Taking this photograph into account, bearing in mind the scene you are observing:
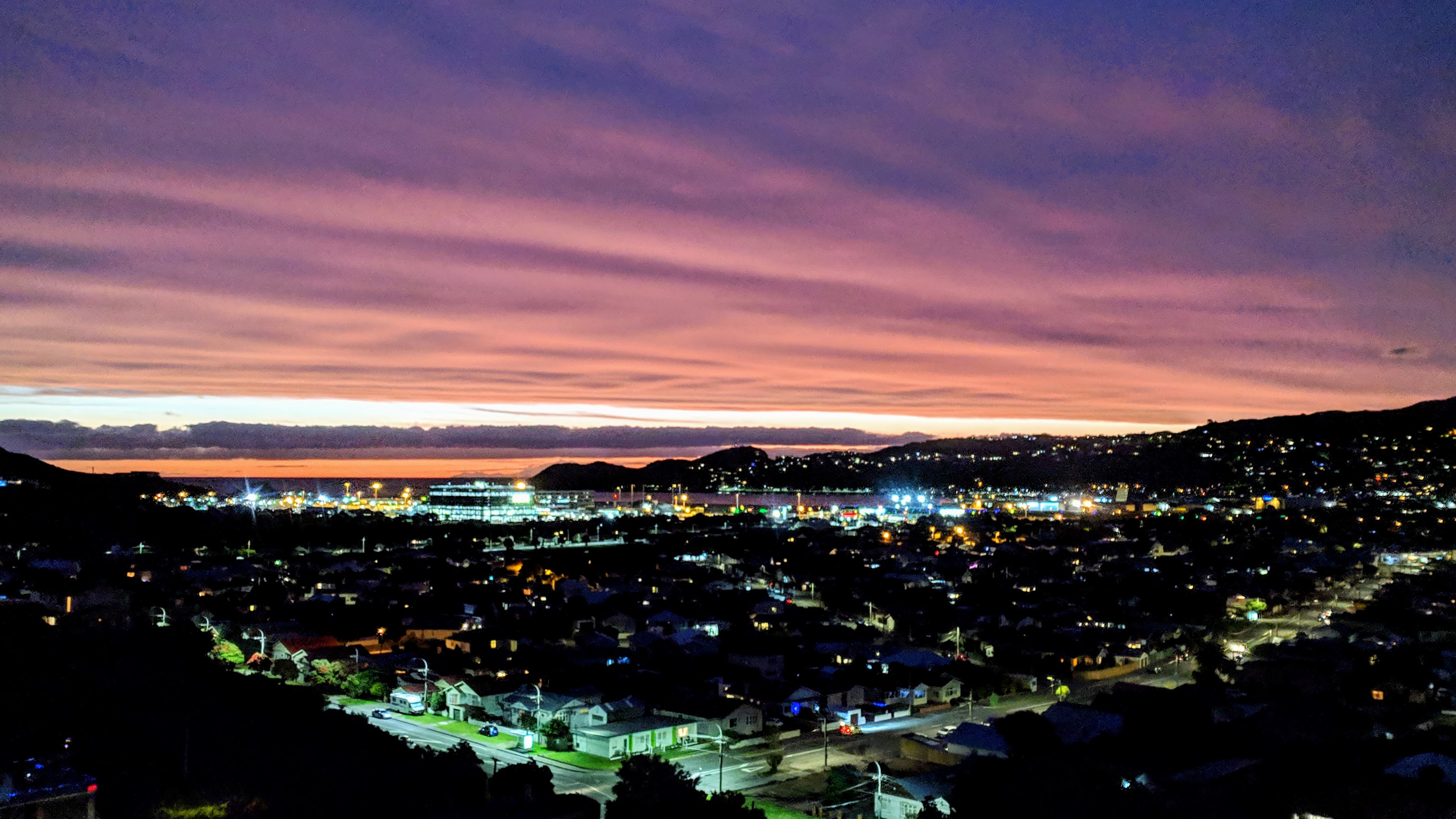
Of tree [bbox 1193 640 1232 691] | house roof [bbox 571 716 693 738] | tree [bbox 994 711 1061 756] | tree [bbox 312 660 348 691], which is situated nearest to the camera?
tree [bbox 994 711 1061 756]

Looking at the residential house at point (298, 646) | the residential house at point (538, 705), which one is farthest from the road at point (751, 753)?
the residential house at point (298, 646)

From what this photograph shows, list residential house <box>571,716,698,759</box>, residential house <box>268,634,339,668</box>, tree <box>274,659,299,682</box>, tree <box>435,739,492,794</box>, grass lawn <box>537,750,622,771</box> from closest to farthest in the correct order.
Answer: tree <box>435,739,492,794</box>
grass lawn <box>537,750,622,771</box>
residential house <box>571,716,698,759</box>
tree <box>274,659,299,682</box>
residential house <box>268,634,339,668</box>

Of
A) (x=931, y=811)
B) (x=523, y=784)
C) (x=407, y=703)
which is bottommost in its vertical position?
(x=407, y=703)

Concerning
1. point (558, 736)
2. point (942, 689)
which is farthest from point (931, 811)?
point (942, 689)

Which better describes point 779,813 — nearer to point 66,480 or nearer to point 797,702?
point 797,702

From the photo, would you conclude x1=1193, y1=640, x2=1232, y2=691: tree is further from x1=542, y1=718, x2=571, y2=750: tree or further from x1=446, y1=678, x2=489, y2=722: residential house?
x1=446, y1=678, x2=489, y2=722: residential house

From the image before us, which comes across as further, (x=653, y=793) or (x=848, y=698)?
(x=848, y=698)

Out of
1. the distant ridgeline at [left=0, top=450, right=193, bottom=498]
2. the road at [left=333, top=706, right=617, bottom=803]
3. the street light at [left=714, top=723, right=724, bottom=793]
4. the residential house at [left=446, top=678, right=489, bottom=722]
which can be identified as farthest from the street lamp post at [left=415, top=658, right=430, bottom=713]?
the distant ridgeline at [left=0, top=450, right=193, bottom=498]
